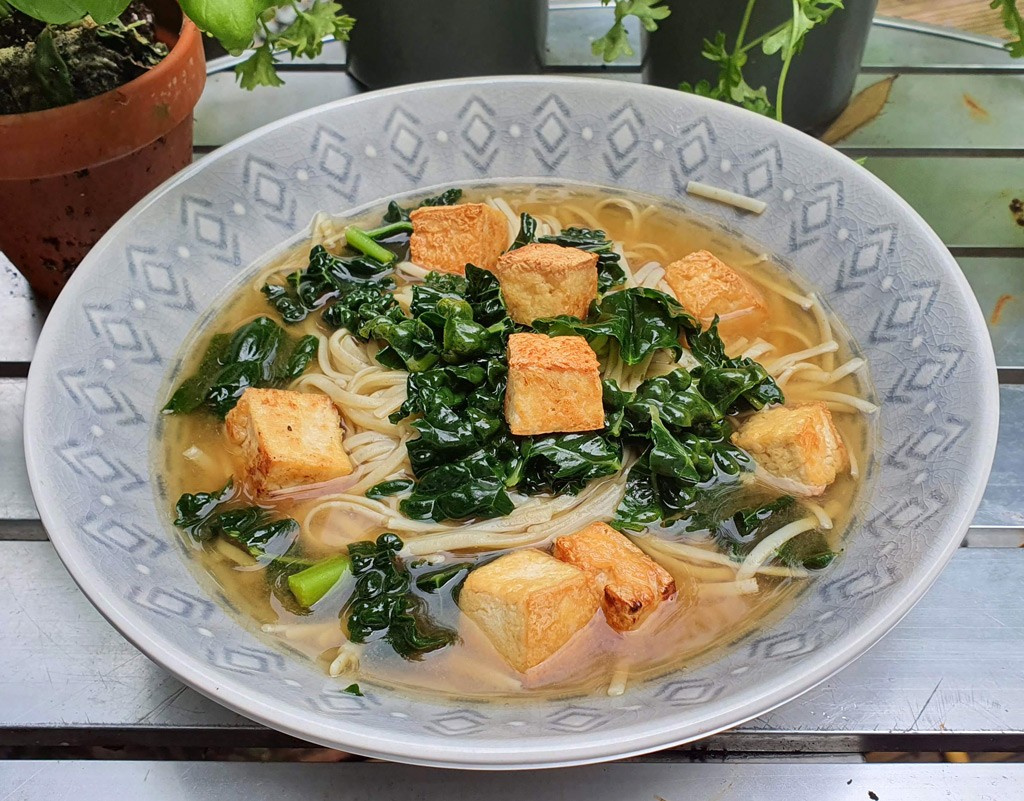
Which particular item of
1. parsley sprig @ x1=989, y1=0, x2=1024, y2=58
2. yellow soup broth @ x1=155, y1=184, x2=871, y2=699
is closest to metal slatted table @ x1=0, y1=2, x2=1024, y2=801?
yellow soup broth @ x1=155, y1=184, x2=871, y2=699

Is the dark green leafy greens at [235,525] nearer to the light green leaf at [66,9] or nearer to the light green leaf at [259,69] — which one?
the light green leaf at [66,9]

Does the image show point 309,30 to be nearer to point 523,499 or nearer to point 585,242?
point 585,242

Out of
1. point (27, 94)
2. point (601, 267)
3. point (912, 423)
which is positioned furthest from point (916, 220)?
point (27, 94)

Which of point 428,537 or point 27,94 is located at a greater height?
point 27,94

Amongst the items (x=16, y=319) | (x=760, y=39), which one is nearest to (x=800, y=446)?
(x=760, y=39)

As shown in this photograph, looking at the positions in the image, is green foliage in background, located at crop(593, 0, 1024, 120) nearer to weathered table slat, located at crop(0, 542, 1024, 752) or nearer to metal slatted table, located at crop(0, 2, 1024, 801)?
metal slatted table, located at crop(0, 2, 1024, 801)

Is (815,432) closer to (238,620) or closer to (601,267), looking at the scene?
(601,267)
